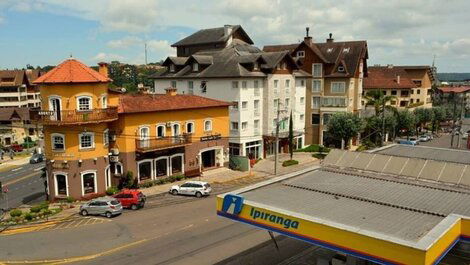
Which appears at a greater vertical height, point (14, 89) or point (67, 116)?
point (14, 89)

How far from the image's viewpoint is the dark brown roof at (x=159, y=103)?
40.7 m

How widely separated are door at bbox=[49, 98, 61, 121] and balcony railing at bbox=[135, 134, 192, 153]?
784 centimetres

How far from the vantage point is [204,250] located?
25.0 meters

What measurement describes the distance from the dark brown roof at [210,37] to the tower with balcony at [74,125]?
2941cm

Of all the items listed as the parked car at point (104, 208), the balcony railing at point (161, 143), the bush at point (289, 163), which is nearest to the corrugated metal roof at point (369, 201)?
the parked car at point (104, 208)

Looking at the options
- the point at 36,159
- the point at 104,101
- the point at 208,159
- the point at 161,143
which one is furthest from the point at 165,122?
the point at 36,159

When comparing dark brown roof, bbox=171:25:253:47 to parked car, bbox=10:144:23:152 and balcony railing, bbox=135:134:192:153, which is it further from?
parked car, bbox=10:144:23:152

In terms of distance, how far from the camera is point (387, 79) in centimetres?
9438

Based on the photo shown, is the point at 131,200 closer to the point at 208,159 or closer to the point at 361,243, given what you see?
the point at 208,159

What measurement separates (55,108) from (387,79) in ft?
258

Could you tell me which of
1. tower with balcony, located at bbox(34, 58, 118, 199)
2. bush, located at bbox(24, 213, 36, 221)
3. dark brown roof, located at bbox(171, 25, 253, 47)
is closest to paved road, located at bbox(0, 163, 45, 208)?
tower with balcony, located at bbox(34, 58, 118, 199)

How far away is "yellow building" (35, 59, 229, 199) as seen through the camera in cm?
3588

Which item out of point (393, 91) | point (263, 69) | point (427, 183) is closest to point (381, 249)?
point (427, 183)

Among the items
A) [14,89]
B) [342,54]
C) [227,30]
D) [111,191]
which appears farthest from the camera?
[14,89]
